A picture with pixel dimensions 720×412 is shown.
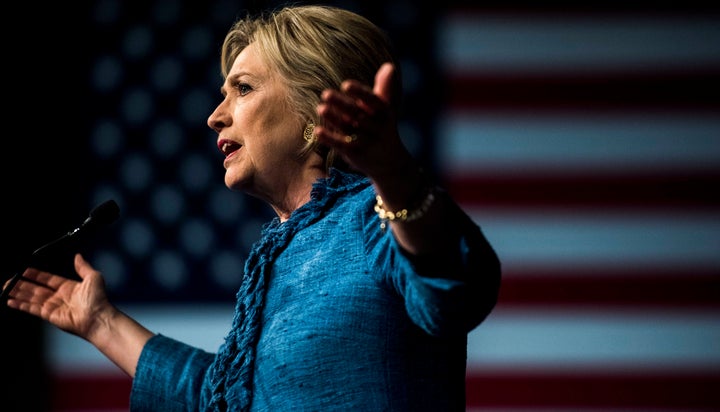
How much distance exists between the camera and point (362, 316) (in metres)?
0.95

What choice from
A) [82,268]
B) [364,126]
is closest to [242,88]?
[82,268]

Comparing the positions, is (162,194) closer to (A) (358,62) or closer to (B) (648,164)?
(B) (648,164)

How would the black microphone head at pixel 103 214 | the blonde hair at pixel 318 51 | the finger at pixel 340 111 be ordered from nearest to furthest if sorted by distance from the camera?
the finger at pixel 340 111, the blonde hair at pixel 318 51, the black microphone head at pixel 103 214

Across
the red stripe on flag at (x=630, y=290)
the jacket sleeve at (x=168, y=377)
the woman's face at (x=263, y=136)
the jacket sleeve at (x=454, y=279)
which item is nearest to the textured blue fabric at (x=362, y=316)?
the jacket sleeve at (x=454, y=279)

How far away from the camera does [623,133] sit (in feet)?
8.63

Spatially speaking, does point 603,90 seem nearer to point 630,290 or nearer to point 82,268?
point 630,290

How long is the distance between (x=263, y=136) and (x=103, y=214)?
0.25 metres

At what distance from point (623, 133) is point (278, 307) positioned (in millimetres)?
1790

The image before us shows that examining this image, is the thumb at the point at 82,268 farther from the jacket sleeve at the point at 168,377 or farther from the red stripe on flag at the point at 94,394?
the red stripe on flag at the point at 94,394

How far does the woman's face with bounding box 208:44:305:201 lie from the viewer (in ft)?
3.91

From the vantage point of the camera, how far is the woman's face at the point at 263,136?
3.91 ft

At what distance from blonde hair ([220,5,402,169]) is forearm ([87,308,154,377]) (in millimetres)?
385

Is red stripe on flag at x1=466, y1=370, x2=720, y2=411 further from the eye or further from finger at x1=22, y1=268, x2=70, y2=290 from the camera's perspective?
the eye

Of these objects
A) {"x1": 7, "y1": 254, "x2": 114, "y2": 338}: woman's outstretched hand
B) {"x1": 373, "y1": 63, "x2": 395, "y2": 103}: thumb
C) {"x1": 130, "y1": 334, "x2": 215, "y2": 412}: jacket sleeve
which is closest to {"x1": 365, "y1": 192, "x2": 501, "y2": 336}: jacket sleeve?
{"x1": 373, "y1": 63, "x2": 395, "y2": 103}: thumb
